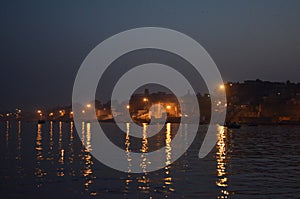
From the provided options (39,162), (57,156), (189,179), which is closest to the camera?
(189,179)

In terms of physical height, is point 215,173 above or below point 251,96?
below

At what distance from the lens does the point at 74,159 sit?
3684 cm

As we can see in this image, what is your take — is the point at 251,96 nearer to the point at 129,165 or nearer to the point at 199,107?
the point at 199,107

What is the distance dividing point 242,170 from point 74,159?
14.8 m

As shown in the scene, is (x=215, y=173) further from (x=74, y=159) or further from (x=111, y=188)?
(x=74, y=159)

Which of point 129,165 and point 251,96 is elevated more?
point 251,96

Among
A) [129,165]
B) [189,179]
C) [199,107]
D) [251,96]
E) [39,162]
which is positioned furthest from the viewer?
[199,107]

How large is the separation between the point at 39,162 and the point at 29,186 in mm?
11462

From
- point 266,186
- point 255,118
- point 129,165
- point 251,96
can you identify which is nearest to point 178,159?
point 129,165

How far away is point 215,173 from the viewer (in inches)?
1101

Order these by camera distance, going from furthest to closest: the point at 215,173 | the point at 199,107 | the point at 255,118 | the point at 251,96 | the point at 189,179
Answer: the point at 199,107, the point at 251,96, the point at 255,118, the point at 215,173, the point at 189,179

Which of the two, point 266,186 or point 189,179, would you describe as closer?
point 266,186

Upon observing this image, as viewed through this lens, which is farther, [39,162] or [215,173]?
[39,162]

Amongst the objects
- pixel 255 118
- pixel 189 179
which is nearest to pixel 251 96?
pixel 255 118
